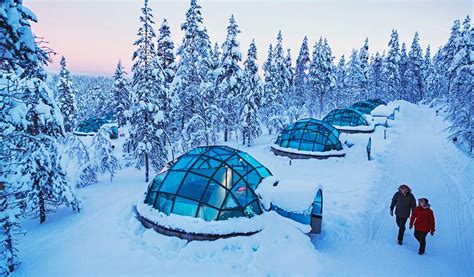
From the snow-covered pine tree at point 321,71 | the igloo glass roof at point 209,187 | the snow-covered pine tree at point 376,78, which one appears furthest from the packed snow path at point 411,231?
the snow-covered pine tree at point 376,78

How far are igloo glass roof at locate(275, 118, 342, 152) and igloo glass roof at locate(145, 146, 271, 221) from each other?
1060 centimetres

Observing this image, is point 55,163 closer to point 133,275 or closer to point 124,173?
point 133,275

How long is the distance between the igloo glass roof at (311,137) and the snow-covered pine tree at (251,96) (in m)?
7.42

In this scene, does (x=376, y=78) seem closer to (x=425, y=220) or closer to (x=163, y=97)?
(x=163, y=97)

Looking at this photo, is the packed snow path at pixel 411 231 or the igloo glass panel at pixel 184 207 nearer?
the packed snow path at pixel 411 231

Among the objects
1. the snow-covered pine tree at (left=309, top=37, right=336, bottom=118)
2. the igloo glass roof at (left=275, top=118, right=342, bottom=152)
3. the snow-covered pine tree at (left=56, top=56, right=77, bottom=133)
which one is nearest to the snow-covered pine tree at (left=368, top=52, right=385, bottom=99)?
the snow-covered pine tree at (left=309, top=37, right=336, bottom=118)

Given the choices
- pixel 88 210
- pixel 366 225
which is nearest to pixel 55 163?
pixel 88 210

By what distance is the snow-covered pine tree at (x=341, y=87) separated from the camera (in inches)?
2550

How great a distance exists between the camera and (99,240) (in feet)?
32.1

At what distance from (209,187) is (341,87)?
63.3 m

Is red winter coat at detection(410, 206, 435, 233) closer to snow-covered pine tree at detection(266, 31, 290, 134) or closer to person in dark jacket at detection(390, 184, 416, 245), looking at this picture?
person in dark jacket at detection(390, 184, 416, 245)

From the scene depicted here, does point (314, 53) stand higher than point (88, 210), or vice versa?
point (314, 53)

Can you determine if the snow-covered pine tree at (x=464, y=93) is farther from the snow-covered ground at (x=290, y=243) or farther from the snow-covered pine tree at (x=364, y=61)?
the snow-covered pine tree at (x=364, y=61)

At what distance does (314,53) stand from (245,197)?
150ft
